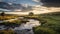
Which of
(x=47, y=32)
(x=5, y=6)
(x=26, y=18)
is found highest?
(x=5, y=6)

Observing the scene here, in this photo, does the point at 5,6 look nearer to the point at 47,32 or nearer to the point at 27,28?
the point at 27,28

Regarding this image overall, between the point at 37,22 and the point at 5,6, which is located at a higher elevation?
the point at 5,6

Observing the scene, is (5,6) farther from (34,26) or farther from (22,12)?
(34,26)

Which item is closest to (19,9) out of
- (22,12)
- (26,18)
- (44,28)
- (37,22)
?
(22,12)

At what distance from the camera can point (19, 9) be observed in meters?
4.33

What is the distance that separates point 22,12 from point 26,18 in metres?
0.29

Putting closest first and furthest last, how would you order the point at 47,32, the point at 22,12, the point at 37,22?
the point at 47,32
the point at 37,22
the point at 22,12

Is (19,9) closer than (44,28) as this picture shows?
No

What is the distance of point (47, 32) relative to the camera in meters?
3.62

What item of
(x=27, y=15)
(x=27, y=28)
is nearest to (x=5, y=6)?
(x=27, y=15)

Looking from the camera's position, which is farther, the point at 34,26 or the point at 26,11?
the point at 26,11

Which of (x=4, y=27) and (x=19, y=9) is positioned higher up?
(x=19, y=9)

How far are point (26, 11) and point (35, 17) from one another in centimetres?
37

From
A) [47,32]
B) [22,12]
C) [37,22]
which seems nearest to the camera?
[47,32]
